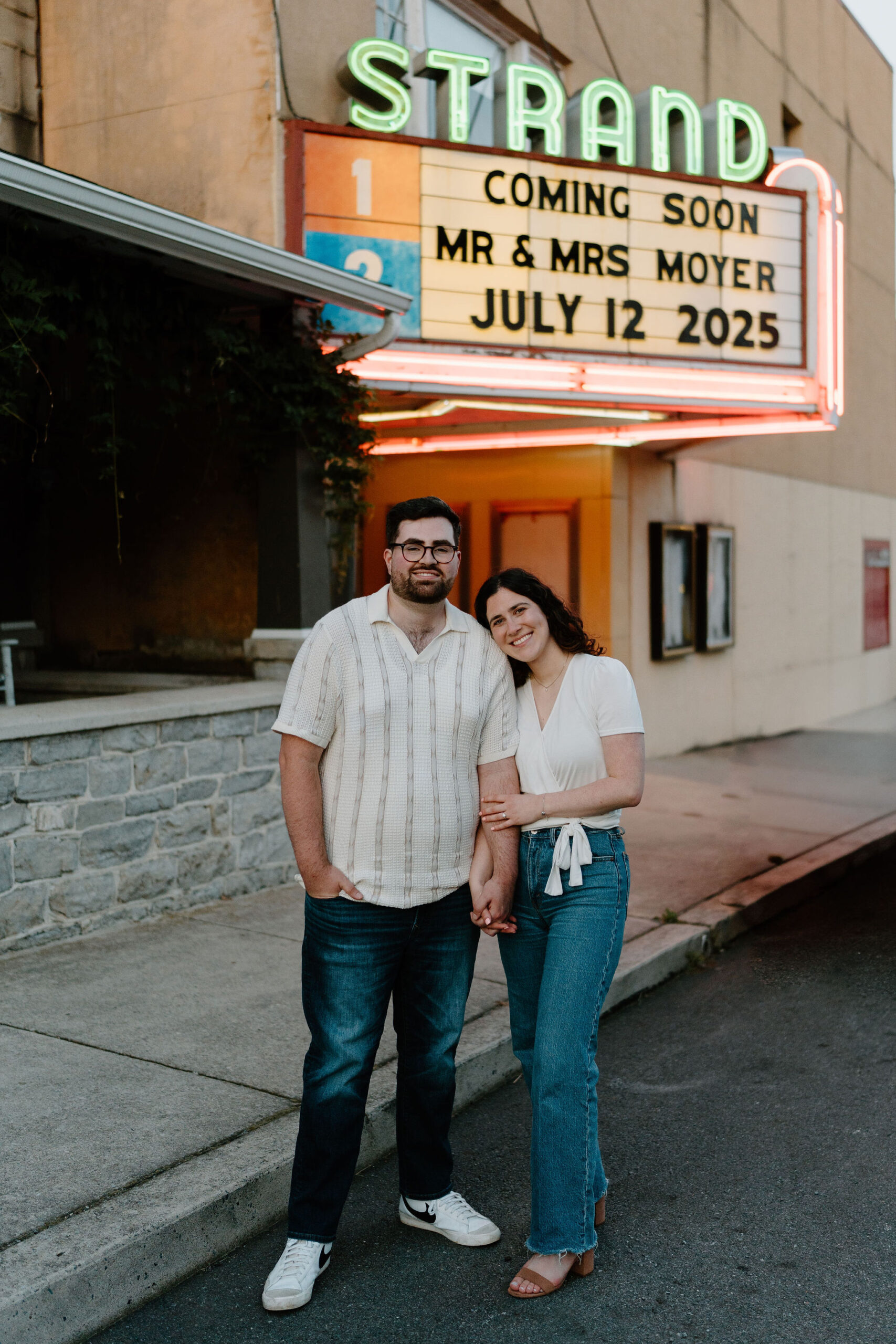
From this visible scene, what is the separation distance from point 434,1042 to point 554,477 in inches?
353

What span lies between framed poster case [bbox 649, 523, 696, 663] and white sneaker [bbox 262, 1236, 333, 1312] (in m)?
9.36

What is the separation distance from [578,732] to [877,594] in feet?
54.9

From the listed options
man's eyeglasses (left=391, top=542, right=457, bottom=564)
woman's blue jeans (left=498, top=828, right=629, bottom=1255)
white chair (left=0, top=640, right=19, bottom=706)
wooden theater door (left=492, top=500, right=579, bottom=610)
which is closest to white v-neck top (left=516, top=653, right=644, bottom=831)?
woman's blue jeans (left=498, top=828, right=629, bottom=1255)

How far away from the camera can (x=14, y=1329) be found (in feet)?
9.19

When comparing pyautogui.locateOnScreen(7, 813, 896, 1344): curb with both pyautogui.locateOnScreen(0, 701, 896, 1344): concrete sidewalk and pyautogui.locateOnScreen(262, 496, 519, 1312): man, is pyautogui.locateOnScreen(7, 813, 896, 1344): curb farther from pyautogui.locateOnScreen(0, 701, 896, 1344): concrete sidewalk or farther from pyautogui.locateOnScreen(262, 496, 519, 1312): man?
pyautogui.locateOnScreen(262, 496, 519, 1312): man

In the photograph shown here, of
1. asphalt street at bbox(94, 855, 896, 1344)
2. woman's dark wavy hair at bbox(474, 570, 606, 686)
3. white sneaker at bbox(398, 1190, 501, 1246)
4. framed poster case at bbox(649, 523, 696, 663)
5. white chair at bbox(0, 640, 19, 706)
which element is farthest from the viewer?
framed poster case at bbox(649, 523, 696, 663)

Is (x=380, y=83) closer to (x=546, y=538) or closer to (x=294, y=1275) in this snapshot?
(x=546, y=538)

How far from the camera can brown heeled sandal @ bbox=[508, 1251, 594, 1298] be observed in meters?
3.10

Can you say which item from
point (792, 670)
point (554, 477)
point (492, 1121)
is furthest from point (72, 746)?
point (792, 670)

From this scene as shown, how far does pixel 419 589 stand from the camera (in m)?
3.09

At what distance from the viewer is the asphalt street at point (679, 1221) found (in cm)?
302

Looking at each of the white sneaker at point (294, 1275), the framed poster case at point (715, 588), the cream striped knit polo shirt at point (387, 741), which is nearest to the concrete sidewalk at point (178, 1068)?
the white sneaker at point (294, 1275)

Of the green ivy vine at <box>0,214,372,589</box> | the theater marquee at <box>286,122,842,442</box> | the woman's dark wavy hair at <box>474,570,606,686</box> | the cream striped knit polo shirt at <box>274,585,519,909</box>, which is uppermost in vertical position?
the theater marquee at <box>286,122,842,442</box>

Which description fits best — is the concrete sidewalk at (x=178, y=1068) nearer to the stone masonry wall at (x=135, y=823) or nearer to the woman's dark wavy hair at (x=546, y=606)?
the stone masonry wall at (x=135, y=823)
